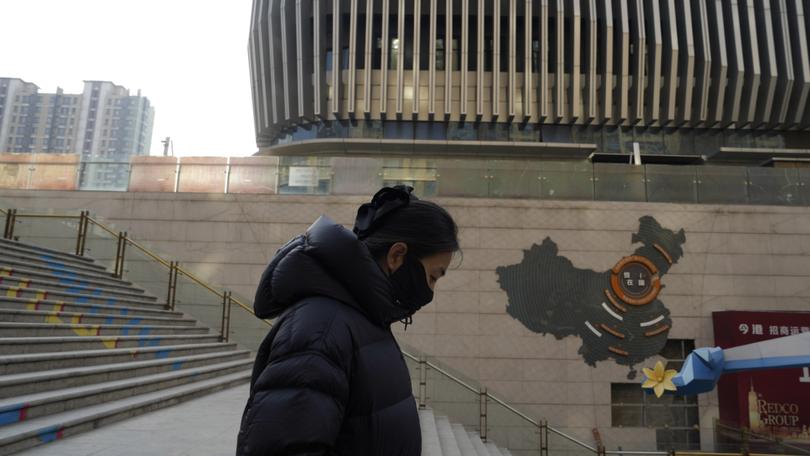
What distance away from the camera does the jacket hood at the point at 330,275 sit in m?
1.19

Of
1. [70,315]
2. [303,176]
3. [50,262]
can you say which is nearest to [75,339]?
[70,315]

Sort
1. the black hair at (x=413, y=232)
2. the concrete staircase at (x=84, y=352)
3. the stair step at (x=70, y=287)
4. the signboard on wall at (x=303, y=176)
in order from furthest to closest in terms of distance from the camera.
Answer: the signboard on wall at (x=303, y=176) < the stair step at (x=70, y=287) < the concrete staircase at (x=84, y=352) < the black hair at (x=413, y=232)

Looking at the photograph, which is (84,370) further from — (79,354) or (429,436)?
(429,436)

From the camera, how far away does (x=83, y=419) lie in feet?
16.1

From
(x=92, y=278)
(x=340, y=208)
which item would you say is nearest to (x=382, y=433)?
(x=92, y=278)

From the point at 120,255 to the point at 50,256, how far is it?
1.57 metres

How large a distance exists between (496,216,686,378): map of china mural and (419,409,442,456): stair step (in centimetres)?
459

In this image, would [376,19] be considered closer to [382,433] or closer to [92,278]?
[92,278]

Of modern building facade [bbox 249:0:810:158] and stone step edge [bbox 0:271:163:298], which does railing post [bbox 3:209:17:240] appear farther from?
modern building facade [bbox 249:0:810:158]

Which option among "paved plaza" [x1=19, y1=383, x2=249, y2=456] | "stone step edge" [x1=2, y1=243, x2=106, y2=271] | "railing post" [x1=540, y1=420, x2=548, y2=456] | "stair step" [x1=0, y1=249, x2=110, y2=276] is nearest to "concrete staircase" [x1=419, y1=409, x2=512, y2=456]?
"railing post" [x1=540, y1=420, x2=548, y2=456]

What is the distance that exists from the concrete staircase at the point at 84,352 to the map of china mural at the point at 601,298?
7.02 metres

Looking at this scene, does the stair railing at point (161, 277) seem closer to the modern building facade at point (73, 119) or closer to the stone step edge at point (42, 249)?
the stone step edge at point (42, 249)

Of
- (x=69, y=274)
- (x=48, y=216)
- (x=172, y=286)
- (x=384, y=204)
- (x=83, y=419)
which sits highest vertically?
(x=48, y=216)

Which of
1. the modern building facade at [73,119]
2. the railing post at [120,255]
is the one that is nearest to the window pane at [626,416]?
the railing post at [120,255]
